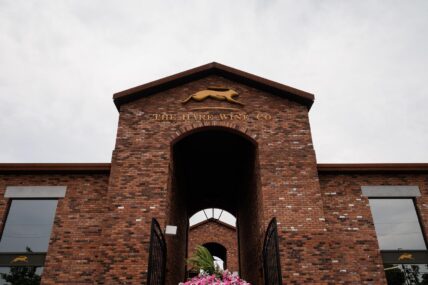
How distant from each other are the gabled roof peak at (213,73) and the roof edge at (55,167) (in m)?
2.08

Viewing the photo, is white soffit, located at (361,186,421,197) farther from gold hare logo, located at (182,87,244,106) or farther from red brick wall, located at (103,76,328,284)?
gold hare logo, located at (182,87,244,106)

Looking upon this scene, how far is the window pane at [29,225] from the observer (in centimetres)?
984

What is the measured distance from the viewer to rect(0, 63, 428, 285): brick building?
8.68 m

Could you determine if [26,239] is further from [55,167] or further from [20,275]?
[55,167]

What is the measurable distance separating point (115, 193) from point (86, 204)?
149 cm

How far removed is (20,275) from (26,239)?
1.00m

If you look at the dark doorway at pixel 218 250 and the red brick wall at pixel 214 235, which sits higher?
the red brick wall at pixel 214 235

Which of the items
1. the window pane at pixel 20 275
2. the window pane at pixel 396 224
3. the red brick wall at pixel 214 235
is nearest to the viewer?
the window pane at pixel 20 275

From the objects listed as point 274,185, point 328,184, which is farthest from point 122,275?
point 328,184

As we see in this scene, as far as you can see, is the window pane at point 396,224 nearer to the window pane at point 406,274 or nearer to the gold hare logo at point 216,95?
the window pane at point 406,274

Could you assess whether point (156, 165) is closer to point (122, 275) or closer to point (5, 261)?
point (122, 275)

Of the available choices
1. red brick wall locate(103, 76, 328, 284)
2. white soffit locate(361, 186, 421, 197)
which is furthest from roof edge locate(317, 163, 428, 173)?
red brick wall locate(103, 76, 328, 284)

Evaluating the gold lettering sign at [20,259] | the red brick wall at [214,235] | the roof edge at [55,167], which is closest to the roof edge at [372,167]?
the roof edge at [55,167]

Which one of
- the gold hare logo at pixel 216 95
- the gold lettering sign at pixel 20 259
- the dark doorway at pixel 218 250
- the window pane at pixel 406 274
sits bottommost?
the window pane at pixel 406 274
